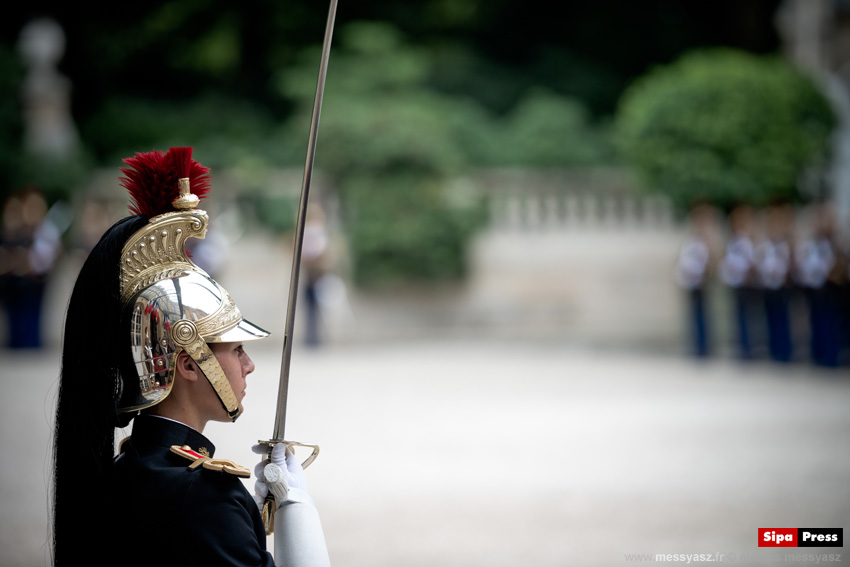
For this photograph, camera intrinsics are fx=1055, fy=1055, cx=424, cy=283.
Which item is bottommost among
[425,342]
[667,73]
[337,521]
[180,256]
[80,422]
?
[337,521]

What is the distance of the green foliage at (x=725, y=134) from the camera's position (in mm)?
15883

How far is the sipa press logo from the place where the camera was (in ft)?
18.9

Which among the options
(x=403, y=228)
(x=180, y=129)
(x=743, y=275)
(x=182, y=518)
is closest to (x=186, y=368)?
(x=182, y=518)

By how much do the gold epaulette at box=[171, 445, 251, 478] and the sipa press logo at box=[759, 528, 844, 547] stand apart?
13.3ft

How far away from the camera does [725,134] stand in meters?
15.8

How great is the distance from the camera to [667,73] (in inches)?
679

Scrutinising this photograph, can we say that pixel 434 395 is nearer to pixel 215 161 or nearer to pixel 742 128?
pixel 742 128

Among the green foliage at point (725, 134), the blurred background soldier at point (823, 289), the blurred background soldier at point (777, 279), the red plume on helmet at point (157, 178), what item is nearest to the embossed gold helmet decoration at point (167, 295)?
the red plume on helmet at point (157, 178)

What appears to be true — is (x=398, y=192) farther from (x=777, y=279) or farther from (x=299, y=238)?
(x=299, y=238)

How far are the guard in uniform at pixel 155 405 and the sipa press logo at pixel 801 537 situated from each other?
3.89 m

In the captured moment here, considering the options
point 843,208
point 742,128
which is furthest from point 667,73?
point 843,208

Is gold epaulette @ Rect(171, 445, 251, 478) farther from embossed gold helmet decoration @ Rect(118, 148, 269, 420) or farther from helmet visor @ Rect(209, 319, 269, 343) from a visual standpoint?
helmet visor @ Rect(209, 319, 269, 343)

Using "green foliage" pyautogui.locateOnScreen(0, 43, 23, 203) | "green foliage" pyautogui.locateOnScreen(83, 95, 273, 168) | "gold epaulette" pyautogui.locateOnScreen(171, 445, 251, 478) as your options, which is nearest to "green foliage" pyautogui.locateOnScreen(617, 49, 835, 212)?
"green foliage" pyautogui.locateOnScreen(83, 95, 273, 168)

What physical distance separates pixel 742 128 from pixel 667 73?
1935mm
